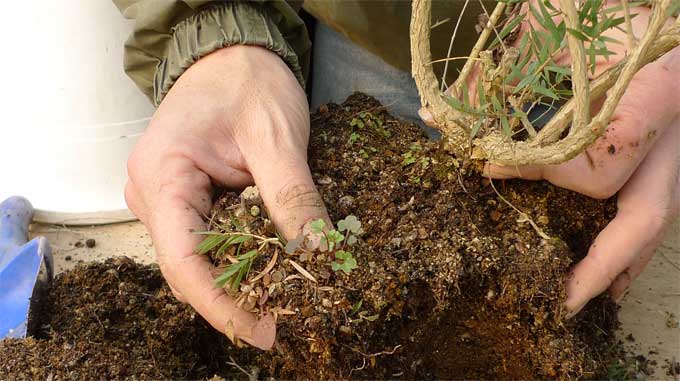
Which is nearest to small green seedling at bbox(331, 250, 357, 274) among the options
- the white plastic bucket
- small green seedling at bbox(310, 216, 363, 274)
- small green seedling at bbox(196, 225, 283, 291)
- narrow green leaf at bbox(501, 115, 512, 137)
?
small green seedling at bbox(310, 216, 363, 274)

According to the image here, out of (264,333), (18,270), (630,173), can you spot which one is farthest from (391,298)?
(18,270)

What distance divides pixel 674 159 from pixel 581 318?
0.39 metres

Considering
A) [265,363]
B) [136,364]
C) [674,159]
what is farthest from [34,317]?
[674,159]

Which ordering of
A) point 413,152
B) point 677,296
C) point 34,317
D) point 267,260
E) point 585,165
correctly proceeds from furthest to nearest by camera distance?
1. point 677,296
2. point 34,317
3. point 413,152
4. point 585,165
5. point 267,260

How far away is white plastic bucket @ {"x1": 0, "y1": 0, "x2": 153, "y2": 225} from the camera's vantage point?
1978 millimetres

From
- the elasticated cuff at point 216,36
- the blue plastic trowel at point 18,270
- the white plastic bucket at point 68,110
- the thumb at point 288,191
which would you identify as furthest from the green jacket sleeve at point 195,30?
the blue plastic trowel at point 18,270

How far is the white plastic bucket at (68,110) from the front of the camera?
198cm

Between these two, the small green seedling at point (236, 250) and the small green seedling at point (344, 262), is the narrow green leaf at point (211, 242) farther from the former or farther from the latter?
the small green seedling at point (344, 262)

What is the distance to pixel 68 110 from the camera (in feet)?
6.91

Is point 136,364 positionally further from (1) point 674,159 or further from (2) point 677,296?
(2) point 677,296

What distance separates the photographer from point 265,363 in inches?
56.7

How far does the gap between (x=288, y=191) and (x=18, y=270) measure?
933 mm

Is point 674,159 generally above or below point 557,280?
above

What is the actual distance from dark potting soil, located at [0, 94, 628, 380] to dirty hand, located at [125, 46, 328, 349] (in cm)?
5
